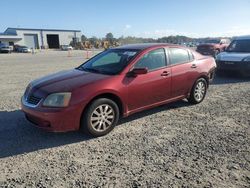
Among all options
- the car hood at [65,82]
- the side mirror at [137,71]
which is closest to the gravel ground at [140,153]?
the car hood at [65,82]

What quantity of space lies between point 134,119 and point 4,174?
9.26 ft

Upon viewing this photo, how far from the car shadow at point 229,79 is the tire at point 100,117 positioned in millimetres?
5972

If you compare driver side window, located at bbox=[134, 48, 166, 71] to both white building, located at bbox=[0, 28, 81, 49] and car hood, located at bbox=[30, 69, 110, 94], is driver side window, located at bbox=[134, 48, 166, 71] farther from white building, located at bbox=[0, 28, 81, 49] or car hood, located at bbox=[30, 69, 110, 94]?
white building, located at bbox=[0, 28, 81, 49]

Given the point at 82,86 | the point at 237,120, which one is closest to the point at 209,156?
the point at 237,120

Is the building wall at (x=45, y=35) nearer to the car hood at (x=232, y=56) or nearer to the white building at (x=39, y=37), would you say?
the white building at (x=39, y=37)

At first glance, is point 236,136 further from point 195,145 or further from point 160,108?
point 160,108

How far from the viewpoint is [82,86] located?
445 cm

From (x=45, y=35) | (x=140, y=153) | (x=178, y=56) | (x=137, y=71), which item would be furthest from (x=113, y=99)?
(x=45, y=35)

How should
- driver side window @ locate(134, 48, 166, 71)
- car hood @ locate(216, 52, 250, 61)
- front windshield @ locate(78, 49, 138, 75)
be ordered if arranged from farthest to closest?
car hood @ locate(216, 52, 250, 61)
driver side window @ locate(134, 48, 166, 71)
front windshield @ locate(78, 49, 138, 75)

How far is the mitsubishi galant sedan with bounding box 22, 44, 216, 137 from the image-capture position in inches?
170

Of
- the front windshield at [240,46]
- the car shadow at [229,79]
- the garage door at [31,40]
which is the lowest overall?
Result: the car shadow at [229,79]

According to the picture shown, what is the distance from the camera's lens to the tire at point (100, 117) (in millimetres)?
4473

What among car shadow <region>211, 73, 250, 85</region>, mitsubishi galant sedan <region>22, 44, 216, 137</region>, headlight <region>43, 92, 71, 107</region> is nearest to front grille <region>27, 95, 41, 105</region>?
mitsubishi galant sedan <region>22, 44, 216, 137</region>

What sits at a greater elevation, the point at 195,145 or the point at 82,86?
the point at 82,86
